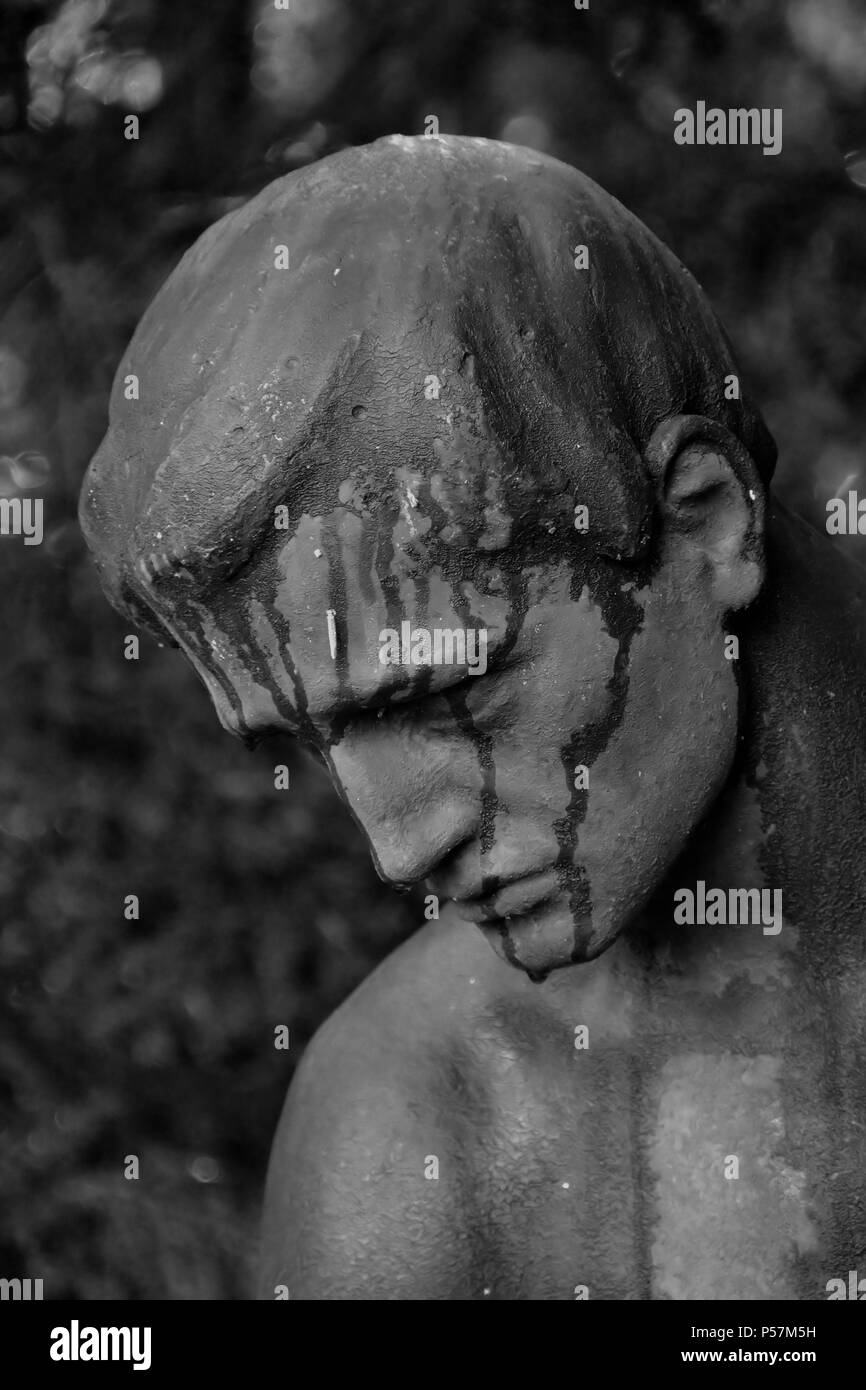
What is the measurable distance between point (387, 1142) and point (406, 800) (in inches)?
14.9

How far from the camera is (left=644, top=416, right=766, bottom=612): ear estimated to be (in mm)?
1140

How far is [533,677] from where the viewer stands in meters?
1.15

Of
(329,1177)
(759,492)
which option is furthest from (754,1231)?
(759,492)

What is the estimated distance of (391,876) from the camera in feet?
3.92

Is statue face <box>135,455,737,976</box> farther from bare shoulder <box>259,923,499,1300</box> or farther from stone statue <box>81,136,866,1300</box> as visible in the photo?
bare shoulder <box>259,923,499,1300</box>

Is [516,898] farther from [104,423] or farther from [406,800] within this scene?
[104,423]

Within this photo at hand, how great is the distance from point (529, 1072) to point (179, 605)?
54 centimetres

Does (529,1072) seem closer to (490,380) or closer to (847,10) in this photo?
(490,380)

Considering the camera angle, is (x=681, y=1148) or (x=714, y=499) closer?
(x=714, y=499)

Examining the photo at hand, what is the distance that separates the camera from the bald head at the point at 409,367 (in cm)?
107

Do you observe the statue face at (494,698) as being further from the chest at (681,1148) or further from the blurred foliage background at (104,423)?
the blurred foliage background at (104,423)

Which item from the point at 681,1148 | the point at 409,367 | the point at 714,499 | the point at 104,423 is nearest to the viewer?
the point at 409,367

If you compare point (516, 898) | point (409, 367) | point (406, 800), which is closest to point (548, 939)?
point (516, 898)

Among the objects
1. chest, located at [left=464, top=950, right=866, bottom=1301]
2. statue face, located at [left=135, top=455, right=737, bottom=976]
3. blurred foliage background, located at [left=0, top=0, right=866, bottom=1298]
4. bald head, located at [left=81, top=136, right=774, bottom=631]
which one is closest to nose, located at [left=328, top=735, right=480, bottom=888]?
statue face, located at [left=135, top=455, right=737, bottom=976]
